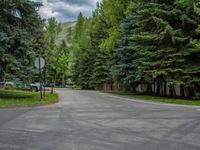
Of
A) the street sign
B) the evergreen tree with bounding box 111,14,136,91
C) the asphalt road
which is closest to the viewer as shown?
the asphalt road

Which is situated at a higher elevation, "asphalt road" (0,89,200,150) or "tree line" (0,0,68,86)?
"tree line" (0,0,68,86)

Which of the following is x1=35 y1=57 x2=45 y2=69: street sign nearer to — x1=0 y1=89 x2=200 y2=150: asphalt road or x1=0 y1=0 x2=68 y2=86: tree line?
x1=0 y1=0 x2=68 y2=86: tree line

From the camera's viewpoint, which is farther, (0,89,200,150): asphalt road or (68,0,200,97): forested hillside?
(68,0,200,97): forested hillside

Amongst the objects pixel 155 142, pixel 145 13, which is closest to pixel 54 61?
pixel 145 13

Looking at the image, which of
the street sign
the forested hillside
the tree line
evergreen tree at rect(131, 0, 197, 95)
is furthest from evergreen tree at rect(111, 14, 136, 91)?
the street sign

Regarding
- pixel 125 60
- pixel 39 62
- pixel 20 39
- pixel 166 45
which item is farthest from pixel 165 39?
pixel 20 39

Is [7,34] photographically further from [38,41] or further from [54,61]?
[54,61]

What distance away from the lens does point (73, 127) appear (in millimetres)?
11172

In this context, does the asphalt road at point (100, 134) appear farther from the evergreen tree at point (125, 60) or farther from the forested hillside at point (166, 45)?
the evergreen tree at point (125, 60)

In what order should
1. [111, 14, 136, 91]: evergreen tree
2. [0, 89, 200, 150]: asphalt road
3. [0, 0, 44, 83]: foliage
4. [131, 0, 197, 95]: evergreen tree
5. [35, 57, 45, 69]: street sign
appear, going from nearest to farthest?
[0, 89, 200, 150]: asphalt road < [0, 0, 44, 83]: foliage < [35, 57, 45, 69]: street sign < [131, 0, 197, 95]: evergreen tree < [111, 14, 136, 91]: evergreen tree

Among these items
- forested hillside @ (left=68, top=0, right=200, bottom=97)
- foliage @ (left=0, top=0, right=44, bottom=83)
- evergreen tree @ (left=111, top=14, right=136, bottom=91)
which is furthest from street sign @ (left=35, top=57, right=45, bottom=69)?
evergreen tree @ (left=111, top=14, right=136, bottom=91)

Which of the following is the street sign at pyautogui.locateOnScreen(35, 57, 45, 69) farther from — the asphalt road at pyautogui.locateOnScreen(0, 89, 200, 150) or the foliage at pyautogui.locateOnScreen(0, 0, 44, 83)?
the asphalt road at pyautogui.locateOnScreen(0, 89, 200, 150)

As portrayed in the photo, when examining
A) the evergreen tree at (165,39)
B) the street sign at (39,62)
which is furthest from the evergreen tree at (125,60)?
the street sign at (39,62)

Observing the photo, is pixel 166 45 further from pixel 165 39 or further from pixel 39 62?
pixel 39 62
